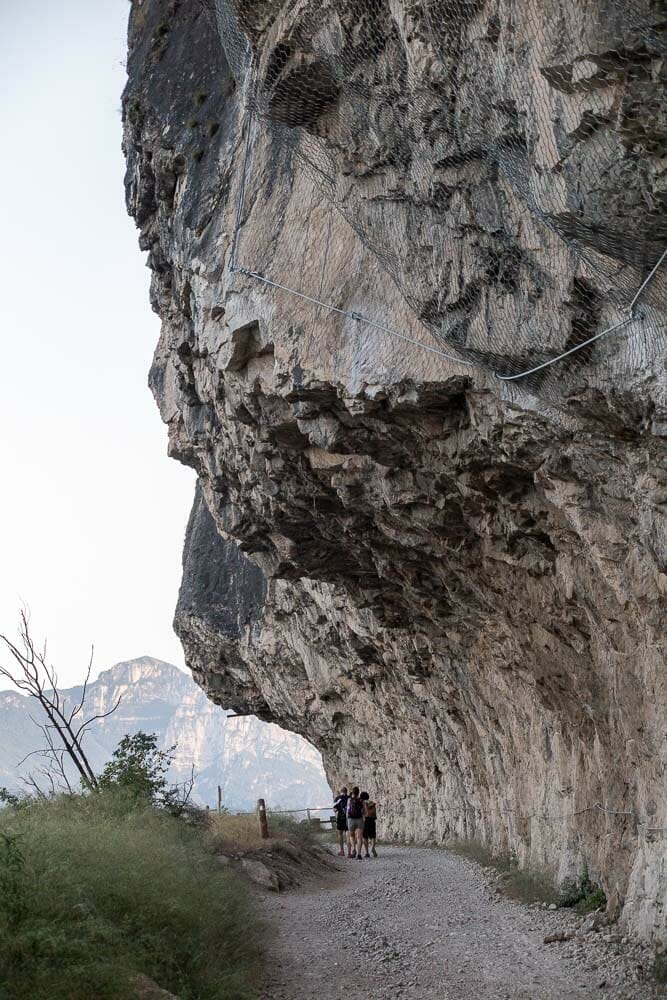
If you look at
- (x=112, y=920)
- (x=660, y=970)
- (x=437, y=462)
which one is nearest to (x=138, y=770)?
(x=437, y=462)

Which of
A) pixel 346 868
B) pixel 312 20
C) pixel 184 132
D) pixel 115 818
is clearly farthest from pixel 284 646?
pixel 312 20

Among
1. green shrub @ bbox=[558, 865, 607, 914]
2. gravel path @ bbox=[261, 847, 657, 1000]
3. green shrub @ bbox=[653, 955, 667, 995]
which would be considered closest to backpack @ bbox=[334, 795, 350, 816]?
gravel path @ bbox=[261, 847, 657, 1000]

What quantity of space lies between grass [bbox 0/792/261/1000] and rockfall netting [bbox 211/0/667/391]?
4.75 m

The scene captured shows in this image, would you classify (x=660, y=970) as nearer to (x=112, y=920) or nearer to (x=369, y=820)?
(x=112, y=920)

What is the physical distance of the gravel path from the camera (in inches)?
290

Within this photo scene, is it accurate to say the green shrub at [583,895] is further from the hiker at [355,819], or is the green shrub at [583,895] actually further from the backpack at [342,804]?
the backpack at [342,804]

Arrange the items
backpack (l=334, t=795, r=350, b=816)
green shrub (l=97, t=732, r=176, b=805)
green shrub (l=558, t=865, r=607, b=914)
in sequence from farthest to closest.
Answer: backpack (l=334, t=795, r=350, b=816), green shrub (l=97, t=732, r=176, b=805), green shrub (l=558, t=865, r=607, b=914)

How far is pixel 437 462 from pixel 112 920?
4872mm

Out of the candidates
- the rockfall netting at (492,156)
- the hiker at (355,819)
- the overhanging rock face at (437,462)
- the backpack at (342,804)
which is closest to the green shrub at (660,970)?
the overhanging rock face at (437,462)

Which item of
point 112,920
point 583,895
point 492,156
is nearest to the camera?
point 492,156

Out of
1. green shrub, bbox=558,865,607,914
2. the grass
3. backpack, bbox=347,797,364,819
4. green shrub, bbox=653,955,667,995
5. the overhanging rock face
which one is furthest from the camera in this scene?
backpack, bbox=347,797,364,819

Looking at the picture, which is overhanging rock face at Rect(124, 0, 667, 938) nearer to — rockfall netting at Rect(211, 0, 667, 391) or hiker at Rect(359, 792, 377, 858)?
rockfall netting at Rect(211, 0, 667, 391)

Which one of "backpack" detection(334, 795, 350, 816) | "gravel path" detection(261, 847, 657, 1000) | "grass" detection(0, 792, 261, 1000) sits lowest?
"gravel path" detection(261, 847, 657, 1000)

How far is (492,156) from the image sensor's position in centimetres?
628
